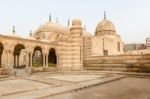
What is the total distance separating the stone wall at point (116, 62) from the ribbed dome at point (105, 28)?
8.38 meters

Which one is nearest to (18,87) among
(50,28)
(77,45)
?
(77,45)

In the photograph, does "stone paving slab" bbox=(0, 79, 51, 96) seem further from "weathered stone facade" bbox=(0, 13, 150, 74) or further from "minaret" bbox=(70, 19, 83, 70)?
"minaret" bbox=(70, 19, 83, 70)

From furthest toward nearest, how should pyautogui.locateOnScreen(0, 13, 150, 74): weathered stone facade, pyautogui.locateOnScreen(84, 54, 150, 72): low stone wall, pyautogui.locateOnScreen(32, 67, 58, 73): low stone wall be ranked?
pyautogui.locateOnScreen(32, 67, 58, 73): low stone wall
pyautogui.locateOnScreen(84, 54, 150, 72): low stone wall
pyautogui.locateOnScreen(0, 13, 150, 74): weathered stone facade

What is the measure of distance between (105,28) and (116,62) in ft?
37.8

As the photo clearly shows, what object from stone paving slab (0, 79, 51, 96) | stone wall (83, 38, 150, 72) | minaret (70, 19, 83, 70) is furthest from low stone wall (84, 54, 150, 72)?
stone paving slab (0, 79, 51, 96)

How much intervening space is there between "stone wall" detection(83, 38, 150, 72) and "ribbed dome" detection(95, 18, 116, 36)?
8379mm

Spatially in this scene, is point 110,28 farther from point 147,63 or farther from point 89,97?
point 89,97

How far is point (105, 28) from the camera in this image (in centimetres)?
2948

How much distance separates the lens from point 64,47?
835 inches

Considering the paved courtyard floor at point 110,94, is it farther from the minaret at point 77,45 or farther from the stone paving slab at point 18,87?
the minaret at point 77,45

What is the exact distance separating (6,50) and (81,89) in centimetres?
929

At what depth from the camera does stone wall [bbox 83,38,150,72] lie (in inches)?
667

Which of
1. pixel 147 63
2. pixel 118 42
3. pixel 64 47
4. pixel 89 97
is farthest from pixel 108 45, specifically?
pixel 89 97

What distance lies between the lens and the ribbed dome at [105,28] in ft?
96.6
